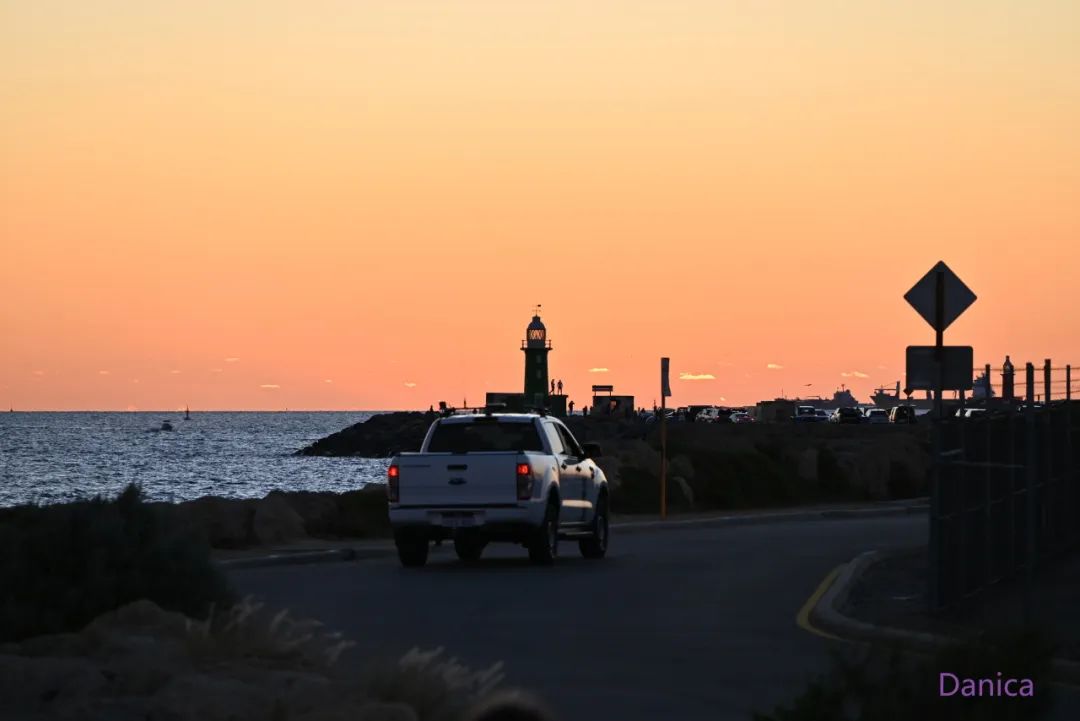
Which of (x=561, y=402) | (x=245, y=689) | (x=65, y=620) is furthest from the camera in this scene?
(x=561, y=402)

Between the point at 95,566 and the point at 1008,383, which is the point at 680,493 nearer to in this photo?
the point at 1008,383

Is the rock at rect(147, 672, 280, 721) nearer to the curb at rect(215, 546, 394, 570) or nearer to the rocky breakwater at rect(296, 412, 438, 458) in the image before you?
the curb at rect(215, 546, 394, 570)

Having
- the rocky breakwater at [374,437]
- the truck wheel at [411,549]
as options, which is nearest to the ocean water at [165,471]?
the rocky breakwater at [374,437]

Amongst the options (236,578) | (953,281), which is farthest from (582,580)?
(953,281)

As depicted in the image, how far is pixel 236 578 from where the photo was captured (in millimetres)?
23422

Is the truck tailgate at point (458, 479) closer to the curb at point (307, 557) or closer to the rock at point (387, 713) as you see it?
the curb at point (307, 557)

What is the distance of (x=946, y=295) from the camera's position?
21.2 m

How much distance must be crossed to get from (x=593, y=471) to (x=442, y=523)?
3.87m

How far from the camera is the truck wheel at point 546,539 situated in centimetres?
2592

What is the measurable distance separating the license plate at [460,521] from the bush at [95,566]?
36.5 feet

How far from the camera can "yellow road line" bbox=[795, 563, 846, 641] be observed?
17.2 m

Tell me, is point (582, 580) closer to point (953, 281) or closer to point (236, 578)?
point (236, 578)

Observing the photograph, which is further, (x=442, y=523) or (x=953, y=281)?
(x=442, y=523)

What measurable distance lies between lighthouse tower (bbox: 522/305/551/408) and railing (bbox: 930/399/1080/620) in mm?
71179
